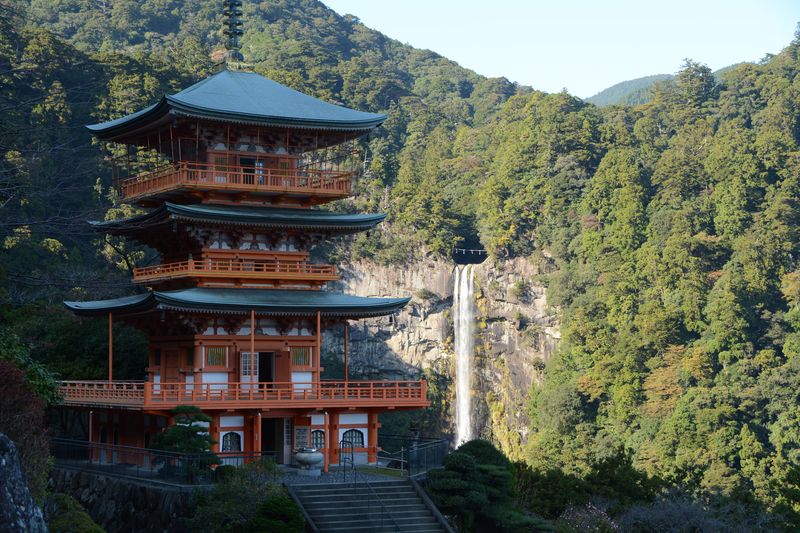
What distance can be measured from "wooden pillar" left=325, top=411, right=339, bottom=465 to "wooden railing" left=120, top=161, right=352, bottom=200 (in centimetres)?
622

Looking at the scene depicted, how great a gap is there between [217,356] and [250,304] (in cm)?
209

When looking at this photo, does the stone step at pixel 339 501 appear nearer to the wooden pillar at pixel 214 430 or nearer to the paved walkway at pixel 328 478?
the paved walkway at pixel 328 478

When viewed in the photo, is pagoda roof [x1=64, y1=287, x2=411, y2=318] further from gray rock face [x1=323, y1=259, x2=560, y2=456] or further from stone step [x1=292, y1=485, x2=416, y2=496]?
gray rock face [x1=323, y1=259, x2=560, y2=456]

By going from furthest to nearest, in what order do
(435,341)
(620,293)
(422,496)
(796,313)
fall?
1. (435,341)
2. (620,293)
3. (796,313)
4. (422,496)

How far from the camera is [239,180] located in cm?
3434

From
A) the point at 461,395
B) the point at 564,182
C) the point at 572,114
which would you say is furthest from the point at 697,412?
the point at 572,114

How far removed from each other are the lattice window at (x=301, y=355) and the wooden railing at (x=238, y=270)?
75.5 inches

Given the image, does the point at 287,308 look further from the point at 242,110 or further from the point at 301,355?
the point at 242,110

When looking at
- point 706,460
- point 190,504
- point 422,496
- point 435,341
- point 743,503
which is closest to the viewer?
point 190,504

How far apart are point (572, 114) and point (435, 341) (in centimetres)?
1920

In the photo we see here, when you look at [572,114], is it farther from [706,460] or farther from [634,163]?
[706,460]

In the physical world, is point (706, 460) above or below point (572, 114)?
below

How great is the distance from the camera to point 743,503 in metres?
32.8

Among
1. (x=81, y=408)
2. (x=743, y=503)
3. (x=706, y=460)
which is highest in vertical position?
(x=81, y=408)
